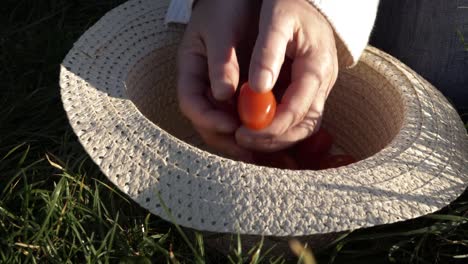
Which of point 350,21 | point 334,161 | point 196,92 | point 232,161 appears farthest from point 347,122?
point 232,161

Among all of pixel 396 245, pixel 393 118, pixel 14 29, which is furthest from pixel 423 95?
pixel 14 29

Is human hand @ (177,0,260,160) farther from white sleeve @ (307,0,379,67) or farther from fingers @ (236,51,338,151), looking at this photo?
white sleeve @ (307,0,379,67)

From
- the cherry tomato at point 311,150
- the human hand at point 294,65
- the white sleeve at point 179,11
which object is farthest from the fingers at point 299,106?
the white sleeve at point 179,11

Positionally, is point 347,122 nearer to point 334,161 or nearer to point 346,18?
point 334,161

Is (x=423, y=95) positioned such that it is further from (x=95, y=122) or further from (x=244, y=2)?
(x=95, y=122)

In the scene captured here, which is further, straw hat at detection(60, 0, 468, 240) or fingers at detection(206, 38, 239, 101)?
fingers at detection(206, 38, 239, 101)

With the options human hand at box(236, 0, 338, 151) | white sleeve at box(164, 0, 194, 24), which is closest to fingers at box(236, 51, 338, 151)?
human hand at box(236, 0, 338, 151)
